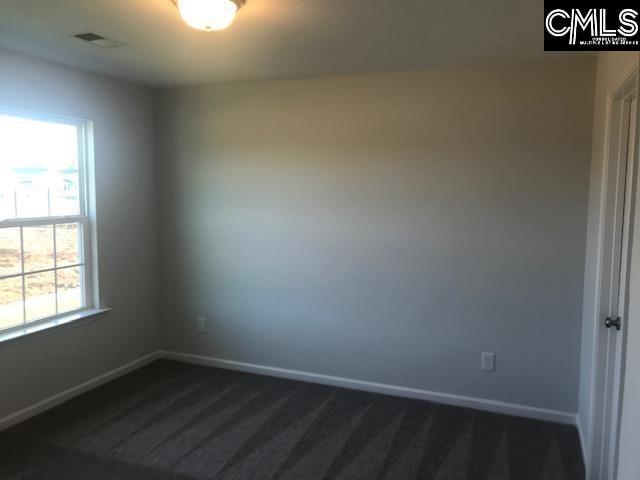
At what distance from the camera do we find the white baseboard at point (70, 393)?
10.5 feet

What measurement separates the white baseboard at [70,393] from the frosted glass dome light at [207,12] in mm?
2684

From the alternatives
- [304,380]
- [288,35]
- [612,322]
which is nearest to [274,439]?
[304,380]

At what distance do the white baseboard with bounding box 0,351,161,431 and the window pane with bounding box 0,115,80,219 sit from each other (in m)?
1.26

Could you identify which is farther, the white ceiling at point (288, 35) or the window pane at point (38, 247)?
the window pane at point (38, 247)

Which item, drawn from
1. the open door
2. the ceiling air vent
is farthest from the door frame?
the ceiling air vent

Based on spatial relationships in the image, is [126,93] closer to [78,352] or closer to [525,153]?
[78,352]

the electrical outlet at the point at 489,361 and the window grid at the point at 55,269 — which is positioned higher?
the window grid at the point at 55,269

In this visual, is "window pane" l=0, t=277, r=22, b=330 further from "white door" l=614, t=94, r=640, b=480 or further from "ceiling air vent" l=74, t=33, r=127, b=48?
"white door" l=614, t=94, r=640, b=480

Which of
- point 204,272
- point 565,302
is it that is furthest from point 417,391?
point 204,272

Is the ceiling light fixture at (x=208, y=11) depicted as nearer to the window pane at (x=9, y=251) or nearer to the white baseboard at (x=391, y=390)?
the window pane at (x=9, y=251)

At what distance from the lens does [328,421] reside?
3307 mm

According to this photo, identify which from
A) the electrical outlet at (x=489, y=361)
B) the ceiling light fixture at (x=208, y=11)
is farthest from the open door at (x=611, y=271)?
the ceiling light fixture at (x=208, y=11)

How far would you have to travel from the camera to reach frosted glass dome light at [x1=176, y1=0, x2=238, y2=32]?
2061 mm

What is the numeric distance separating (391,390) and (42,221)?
272cm
